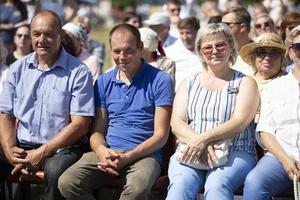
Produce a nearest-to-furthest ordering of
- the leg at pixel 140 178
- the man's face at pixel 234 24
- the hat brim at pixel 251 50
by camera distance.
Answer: the leg at pixel 140 178, the hat brim at pixel 251 50, the man's face at pixel 234 24

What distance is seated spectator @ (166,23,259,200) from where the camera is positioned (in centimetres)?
525

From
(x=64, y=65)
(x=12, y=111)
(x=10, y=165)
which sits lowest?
(x=10, y=165)

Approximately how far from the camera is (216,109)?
5.49m

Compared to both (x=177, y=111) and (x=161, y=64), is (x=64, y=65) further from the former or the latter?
(x=161, y=64)

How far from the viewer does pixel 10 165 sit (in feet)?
19.4

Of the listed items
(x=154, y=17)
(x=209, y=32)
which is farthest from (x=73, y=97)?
(x=154, y=17)

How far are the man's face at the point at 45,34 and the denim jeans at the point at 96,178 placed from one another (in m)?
0.93

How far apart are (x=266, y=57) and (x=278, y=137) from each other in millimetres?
930

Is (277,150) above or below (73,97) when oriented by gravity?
below

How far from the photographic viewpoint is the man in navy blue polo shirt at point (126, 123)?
546 centimetres

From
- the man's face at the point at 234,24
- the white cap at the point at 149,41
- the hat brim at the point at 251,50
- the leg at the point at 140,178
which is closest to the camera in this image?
the leg at the point at 140,178

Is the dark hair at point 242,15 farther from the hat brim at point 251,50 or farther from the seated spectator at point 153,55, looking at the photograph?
the hat brim at point 251,50

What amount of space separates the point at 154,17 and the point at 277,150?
14.4 ft

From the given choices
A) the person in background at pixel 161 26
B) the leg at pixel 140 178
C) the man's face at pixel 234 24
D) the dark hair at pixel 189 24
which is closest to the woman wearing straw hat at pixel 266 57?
the leg at pixel 140 178
